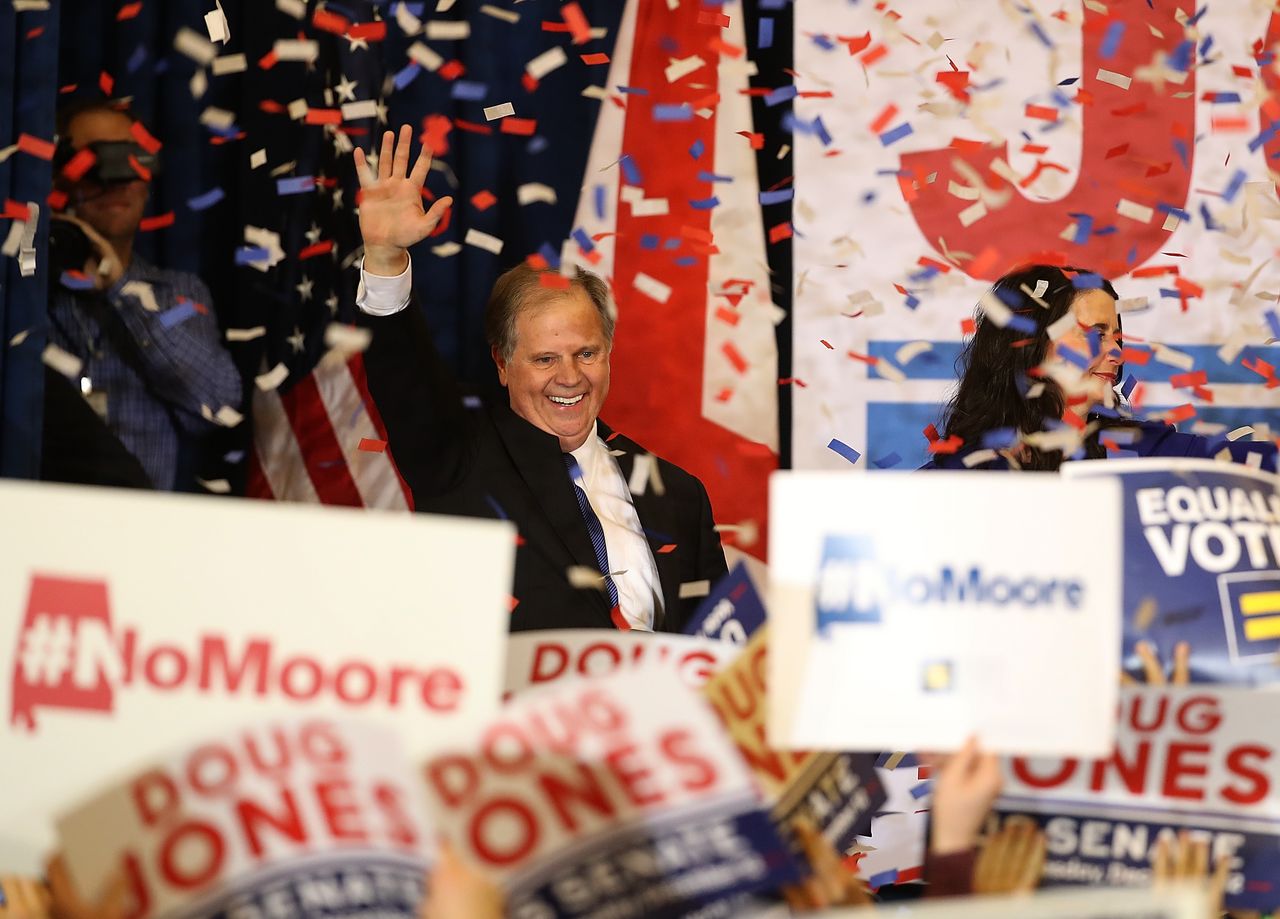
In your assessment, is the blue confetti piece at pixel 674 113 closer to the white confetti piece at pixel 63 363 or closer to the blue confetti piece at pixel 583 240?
the blue confetti piece at pixel 583 240

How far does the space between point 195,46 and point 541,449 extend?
1063mm

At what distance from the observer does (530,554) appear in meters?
2.48

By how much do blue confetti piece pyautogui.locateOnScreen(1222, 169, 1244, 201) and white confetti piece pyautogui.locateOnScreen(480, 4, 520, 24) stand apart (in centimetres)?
153

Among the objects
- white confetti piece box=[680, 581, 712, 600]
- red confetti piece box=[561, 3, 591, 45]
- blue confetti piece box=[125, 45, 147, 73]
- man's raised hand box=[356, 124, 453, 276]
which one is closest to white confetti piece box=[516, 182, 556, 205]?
red confetti piece box=[561, 3, 591, 45]

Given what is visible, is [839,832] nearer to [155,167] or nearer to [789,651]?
[789,651]

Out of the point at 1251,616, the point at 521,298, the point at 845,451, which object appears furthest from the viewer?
the point at 845,451

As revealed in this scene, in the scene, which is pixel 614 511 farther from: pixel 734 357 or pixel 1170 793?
pixel 1170 793

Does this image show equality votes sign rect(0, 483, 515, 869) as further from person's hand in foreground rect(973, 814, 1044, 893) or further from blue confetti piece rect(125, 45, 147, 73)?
blue confetti piece rect(125, 45, 147, 73)

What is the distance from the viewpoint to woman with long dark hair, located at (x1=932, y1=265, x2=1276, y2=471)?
2588 mm

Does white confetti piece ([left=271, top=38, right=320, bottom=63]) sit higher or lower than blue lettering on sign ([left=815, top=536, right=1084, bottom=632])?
higher

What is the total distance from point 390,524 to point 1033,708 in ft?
1.83

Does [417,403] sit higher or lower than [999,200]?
lower

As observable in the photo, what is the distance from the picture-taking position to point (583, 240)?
10.6ft

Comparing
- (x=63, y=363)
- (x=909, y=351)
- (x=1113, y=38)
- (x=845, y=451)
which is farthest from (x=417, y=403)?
(x=1113, y=38)
